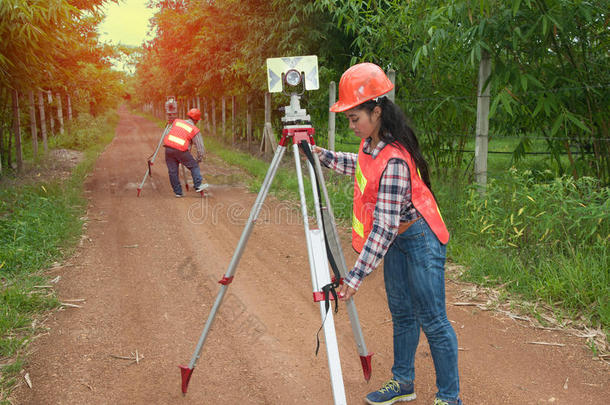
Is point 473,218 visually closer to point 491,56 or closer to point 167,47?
point 491,56

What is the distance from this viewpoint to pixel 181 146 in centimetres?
859

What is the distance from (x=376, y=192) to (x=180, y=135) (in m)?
7.01

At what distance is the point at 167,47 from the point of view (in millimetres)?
20828

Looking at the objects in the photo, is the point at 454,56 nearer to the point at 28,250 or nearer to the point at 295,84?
the point at 295,84

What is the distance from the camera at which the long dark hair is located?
7.59 ft

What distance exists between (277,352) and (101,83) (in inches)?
570

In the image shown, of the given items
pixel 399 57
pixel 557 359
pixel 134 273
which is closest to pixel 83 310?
pixel 134 273

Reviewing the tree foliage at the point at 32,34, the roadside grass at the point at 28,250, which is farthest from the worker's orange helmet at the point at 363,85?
the tree foliage at the point at 32,34

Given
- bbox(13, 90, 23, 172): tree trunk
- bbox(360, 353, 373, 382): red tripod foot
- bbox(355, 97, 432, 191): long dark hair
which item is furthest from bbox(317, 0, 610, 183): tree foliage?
bbox(13, 90, 23, 172): tree trunk

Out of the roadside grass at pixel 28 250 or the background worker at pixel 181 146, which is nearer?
the roadside grass at pixel 28 250

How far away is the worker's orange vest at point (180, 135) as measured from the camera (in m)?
8.62

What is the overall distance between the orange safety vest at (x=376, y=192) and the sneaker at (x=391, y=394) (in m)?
0.93

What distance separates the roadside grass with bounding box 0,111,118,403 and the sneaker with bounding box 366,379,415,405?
2268mm

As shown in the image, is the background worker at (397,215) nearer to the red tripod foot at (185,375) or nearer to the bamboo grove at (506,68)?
the red tripod foot at (185,375)
